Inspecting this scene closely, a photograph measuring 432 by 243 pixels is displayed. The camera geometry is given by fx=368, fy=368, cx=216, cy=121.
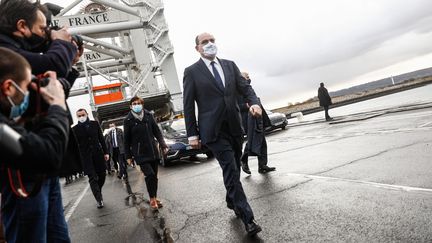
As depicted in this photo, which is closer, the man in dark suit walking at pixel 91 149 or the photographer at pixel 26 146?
the photographer at pixel 26 146

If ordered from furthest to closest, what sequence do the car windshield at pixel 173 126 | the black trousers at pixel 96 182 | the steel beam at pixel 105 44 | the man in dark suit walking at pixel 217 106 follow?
the steel beam at pixel 105 44
the car windshield at pixel 173 126
the black trousers at pixel 96 182
the man in dark suit walking at pixel 217 106

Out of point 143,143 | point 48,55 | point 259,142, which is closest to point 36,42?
point 48,55

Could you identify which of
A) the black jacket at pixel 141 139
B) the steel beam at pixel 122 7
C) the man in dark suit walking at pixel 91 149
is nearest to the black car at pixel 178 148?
the man in dark suit walking at pixel 91 149

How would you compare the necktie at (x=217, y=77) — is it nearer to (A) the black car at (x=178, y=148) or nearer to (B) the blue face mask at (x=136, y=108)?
(B) the blue face mask at (x=136, y=108)

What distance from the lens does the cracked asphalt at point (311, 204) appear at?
10.3 ft

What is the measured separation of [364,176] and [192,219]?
2.29m

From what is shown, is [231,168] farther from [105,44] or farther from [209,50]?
[105,44]

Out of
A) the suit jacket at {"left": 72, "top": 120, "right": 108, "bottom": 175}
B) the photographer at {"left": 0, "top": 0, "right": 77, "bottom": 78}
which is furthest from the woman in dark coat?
the photographer at {"left": 0, "top": 0, "right": 77, "bottom": 78}

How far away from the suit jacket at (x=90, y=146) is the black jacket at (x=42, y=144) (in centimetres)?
552

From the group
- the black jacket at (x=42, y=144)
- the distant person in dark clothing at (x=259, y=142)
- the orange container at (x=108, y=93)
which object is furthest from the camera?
the orange container at (x=108, y=93)

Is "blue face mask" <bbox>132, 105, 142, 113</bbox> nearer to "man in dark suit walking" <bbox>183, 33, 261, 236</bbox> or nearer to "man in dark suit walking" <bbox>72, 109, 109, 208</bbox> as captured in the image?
"man in dark suit walking" <bbox>72, 109, 109, 208</bbox>

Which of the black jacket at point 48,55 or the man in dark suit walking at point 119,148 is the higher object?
the black jacket at point 48,55

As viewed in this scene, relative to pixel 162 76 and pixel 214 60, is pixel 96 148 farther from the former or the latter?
pixel 162 76

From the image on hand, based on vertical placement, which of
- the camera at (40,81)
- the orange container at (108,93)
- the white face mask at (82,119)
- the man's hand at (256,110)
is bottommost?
the man's hand at (256,110)
